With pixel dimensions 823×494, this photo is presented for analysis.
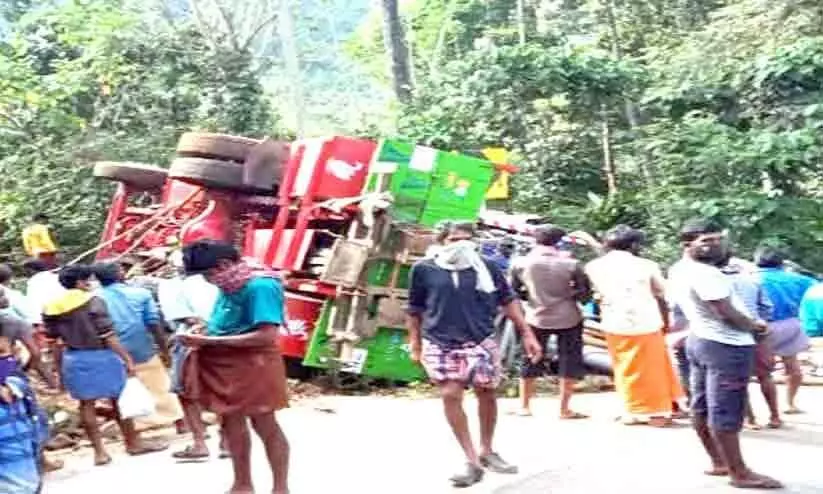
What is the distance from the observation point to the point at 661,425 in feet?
29.1

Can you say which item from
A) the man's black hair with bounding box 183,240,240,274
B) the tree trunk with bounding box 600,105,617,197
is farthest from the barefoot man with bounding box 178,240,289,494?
the tree trunk with bounding box 600,105,617,197

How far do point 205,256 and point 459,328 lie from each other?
171 cm

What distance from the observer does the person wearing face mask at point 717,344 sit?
6.41m

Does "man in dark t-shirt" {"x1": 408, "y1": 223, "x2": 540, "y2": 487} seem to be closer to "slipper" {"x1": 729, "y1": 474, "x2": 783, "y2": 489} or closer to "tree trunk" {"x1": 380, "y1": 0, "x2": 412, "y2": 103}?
"slipper" {"x1": 729, "y1": 474, "x2": 783, "y2": 489}

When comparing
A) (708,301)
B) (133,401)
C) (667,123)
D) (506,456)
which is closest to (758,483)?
(708,301)

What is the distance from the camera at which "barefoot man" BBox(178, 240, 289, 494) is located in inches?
239

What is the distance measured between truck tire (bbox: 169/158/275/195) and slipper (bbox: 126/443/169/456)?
3269mm

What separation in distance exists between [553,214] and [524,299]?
6.83m

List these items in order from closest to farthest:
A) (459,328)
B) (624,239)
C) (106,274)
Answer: (459,328), (106,274), (624,239)

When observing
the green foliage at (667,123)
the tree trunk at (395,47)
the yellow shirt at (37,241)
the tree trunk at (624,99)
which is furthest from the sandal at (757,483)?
the tree trunk at (395,47)

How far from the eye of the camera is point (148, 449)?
8656 mm

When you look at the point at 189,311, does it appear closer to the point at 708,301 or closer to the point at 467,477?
the point at 467,477

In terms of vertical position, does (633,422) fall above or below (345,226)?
below

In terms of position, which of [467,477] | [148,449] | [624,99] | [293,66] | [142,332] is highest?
[293,66]
